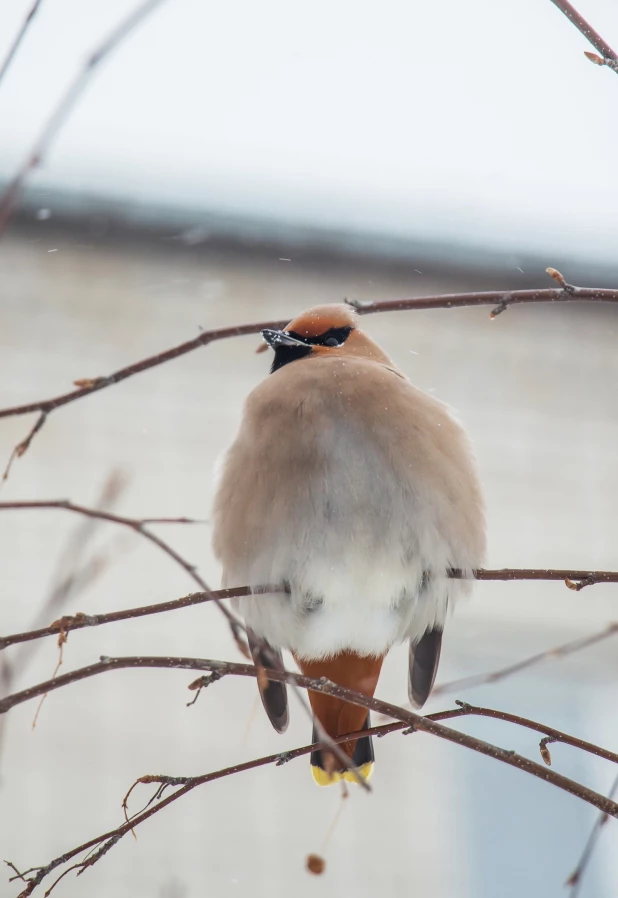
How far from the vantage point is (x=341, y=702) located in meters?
2.14

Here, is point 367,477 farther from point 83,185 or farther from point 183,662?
point 83,185

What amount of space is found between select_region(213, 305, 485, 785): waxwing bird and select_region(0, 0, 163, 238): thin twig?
0.93 m

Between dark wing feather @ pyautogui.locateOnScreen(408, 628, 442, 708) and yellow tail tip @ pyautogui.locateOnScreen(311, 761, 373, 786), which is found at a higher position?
dark wing feather @ pyautogui.locateOnScreen(408, 628, 442, 708)

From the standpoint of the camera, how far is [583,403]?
4.99 m

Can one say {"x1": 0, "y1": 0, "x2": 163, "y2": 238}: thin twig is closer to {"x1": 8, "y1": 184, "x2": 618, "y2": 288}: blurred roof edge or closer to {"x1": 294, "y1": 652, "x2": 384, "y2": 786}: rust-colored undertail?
{"x1": 294, "y1": 652, "x2": 384, "y2": 786}: rust-colored undertail

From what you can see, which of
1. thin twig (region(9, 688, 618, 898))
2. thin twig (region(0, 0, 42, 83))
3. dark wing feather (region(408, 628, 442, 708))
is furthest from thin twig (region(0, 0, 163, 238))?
dark wing feather (region(408, 628, 442, 708))

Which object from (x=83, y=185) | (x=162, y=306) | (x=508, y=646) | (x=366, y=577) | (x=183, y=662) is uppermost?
(x=183, y=662)

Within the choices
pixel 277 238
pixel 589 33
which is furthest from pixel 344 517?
pixel 277 238

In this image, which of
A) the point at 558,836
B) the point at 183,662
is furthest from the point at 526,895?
Result: the point at 183,662

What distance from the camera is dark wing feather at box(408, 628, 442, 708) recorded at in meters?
2.40

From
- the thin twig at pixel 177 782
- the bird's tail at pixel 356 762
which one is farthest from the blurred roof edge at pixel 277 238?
the thin twig at pixel 177 782

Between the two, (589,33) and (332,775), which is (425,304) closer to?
(589,33)

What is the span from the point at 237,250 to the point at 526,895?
9.59 feet

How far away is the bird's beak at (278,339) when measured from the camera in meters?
2.09
